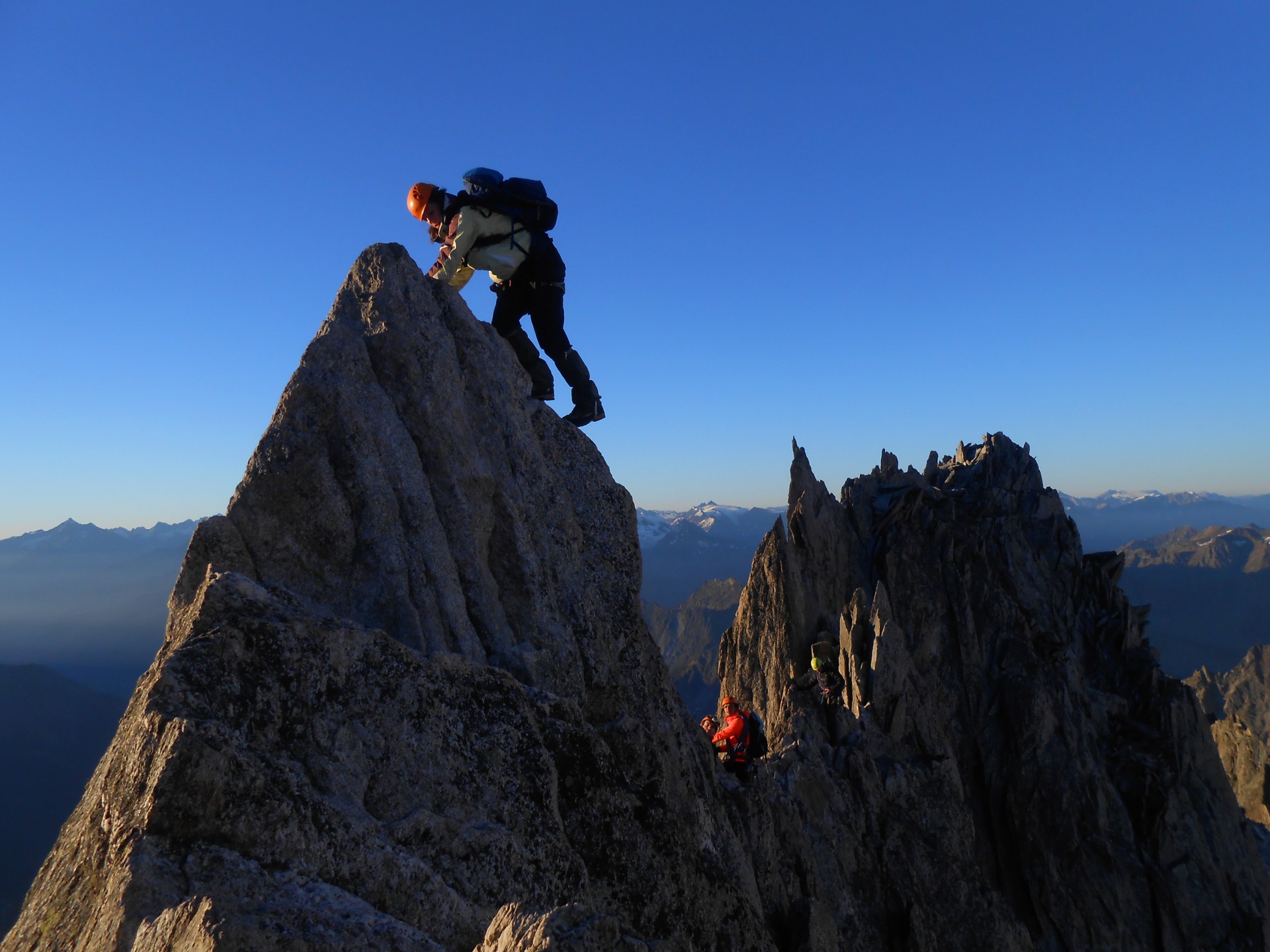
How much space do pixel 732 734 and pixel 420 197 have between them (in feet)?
46.1

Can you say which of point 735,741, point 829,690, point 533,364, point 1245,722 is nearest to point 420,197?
point 533,364

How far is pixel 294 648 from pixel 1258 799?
86.8 meters

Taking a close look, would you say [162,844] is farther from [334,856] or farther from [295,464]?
[295,464]

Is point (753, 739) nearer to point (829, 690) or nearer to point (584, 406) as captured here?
point (584, 406)

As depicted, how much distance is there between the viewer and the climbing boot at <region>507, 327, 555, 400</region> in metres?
14.2

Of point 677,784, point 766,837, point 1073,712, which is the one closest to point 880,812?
point 766,837

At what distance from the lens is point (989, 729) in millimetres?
41156

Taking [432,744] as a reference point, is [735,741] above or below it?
below

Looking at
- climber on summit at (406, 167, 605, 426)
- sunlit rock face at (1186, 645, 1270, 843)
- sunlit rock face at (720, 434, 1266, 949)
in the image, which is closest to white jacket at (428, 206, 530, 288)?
climber on summit at (406, 167, 605, 426)

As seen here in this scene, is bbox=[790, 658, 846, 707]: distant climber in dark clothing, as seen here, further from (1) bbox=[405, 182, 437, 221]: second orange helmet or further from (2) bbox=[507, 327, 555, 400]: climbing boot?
(1) bbox=[405, 182, 437, 221]: second orange helmet

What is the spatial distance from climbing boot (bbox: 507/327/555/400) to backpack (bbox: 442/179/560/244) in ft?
6.84

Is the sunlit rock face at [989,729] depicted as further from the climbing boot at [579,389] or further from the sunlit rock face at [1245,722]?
the climbing boot at [579,389]

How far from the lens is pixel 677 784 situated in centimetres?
1188

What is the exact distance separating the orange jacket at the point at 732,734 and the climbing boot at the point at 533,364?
10045 millimetres
